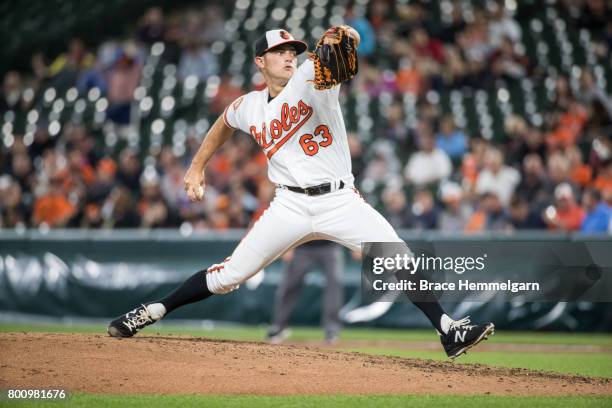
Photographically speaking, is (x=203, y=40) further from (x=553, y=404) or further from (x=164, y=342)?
(x=553, y=404)

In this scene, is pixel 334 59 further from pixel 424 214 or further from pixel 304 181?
pixel 424 214

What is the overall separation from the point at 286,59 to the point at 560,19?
10796 mm

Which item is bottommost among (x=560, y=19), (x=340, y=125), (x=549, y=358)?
(x=549, y=358)

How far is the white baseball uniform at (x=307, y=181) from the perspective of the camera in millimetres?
5891

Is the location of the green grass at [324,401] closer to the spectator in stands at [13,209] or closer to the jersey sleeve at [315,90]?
the jersey sleeve at [315,90]

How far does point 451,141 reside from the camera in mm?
13148

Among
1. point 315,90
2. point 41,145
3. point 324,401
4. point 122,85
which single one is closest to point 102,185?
point 41,145

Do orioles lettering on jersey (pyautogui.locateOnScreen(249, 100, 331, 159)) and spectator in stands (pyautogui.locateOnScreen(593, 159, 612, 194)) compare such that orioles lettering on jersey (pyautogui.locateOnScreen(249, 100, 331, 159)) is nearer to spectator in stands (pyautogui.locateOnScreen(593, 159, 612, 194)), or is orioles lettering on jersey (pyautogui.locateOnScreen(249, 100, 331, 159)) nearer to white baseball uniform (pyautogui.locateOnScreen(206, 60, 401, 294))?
white baseball uniform (pyautogui.locateOnScreen(206, 60, 401, 294))

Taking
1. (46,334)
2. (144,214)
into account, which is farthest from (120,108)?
(46,334)

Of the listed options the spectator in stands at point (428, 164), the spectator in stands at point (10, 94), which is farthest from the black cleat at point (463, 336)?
the spectator in stands at point (10, 94)

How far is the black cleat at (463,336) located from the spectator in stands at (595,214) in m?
5.39

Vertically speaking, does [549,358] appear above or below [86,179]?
below

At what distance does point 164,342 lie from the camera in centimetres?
632

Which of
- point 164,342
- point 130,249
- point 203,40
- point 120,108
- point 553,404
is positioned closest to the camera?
point 553,404
